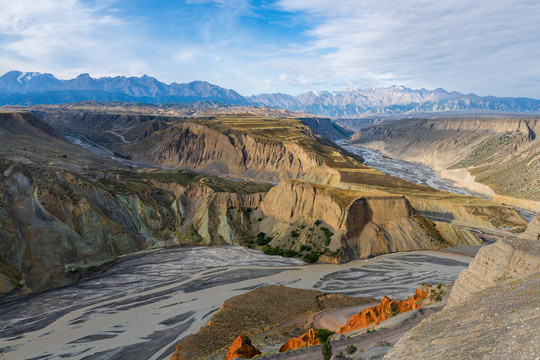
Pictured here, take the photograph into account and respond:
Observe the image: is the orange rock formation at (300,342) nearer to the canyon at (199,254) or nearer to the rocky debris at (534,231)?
the canyon at (199,254)

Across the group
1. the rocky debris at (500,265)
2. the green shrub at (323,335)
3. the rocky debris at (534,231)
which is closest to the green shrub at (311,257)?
the green shrub at (323,335)

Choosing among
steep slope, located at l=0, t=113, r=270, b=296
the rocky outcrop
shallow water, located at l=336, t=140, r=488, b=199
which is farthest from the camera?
shallow water, located at l=336, t=140, r=488, b=199

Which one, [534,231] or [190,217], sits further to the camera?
[190,217]

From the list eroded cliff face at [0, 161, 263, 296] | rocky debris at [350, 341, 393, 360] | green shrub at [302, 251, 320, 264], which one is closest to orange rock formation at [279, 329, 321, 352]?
rocky debris at [350, 341, 393, 360]

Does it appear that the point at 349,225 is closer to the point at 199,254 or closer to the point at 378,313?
the point at 199,254

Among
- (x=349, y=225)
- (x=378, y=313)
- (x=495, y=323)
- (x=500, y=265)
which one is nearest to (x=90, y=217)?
(x=349, y=225)

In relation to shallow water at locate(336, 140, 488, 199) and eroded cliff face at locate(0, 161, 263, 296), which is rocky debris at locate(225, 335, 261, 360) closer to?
eroded cliff face at locate(0, 161, 263, 296)
